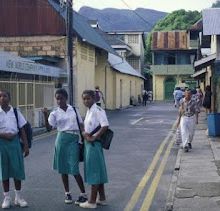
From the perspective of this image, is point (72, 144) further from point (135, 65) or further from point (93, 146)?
point (135, 65)

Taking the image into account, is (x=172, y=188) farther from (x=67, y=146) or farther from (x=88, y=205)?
(x=67, y=146)

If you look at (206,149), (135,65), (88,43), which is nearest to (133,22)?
(135,65)

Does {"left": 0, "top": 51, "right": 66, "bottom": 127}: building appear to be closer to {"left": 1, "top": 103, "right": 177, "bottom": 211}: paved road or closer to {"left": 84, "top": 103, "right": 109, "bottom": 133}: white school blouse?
{"left": 1, "top": 103, "right": 177, "bottom": 211}: paved road

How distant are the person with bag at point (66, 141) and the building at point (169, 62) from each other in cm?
5930

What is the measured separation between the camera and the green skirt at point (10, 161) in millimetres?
7582

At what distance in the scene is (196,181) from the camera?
30.9 ft

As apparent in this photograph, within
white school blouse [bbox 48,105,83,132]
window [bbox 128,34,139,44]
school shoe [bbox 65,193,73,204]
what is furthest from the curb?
window [bbox 128,34,139,44]

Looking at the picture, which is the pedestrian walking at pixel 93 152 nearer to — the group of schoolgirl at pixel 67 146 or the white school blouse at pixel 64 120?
the group of schoolgirl at pixel 67 146

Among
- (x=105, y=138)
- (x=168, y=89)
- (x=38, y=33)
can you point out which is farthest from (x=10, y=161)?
(x=168, y=89)

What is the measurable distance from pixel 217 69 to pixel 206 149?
657cm

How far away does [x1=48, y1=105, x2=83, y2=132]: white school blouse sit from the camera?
25.1 feet

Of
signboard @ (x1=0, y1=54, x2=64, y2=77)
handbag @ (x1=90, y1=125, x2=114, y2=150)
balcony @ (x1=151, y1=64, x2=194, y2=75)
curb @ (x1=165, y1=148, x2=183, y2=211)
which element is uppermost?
balcony @ (x1=151, y1=64, x2=194, y2=75)

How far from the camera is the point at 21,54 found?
28922 mm

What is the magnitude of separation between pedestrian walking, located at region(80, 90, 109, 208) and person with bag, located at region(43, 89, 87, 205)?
0.71ft
